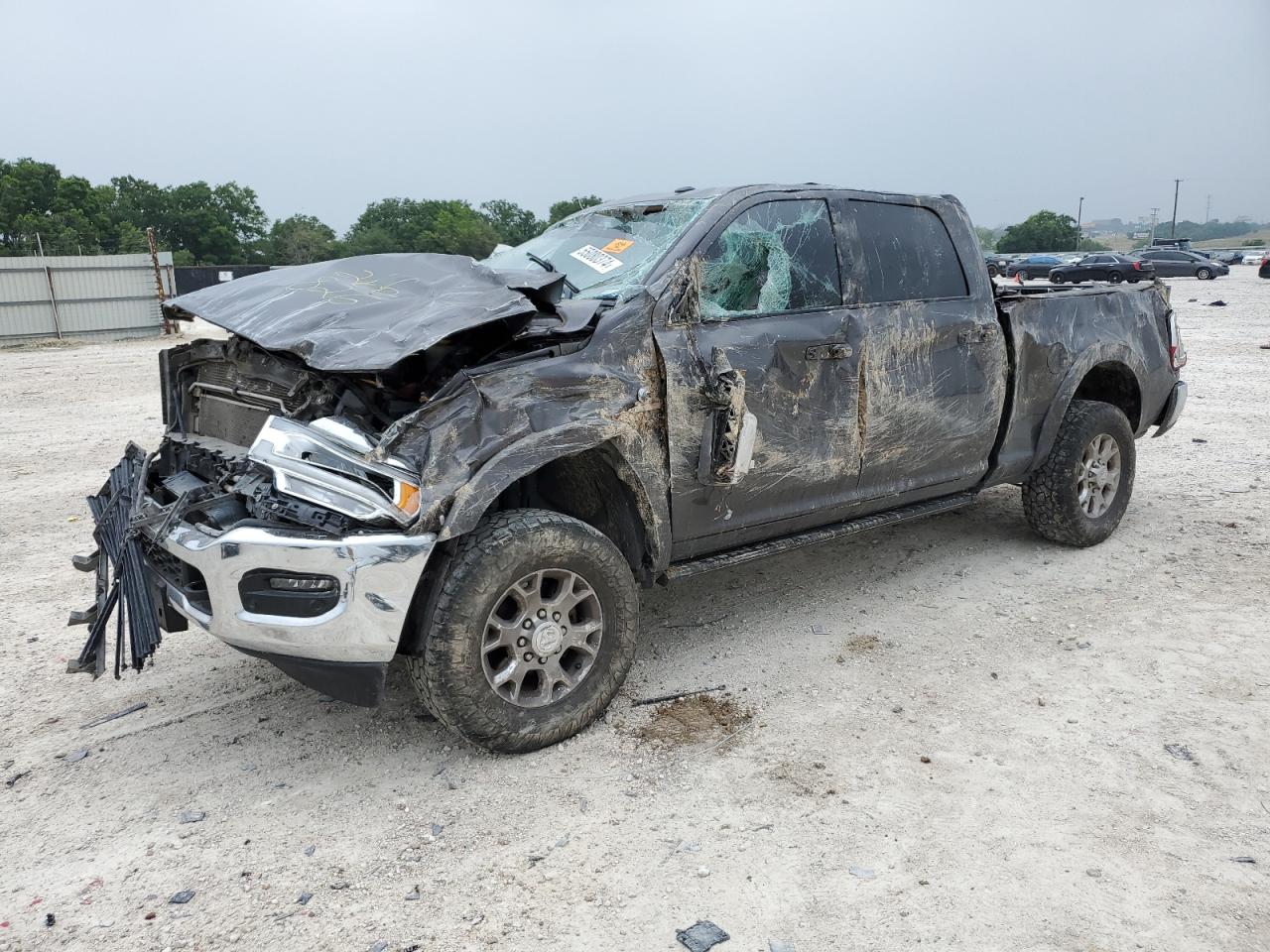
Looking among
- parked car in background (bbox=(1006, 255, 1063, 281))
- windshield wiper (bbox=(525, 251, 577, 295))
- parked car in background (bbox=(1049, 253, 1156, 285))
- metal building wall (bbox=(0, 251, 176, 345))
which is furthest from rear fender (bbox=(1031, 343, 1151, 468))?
parked car in background (bbox=(1006, 255, 1063, 281))

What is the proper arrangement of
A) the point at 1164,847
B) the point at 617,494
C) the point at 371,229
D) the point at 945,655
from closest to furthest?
the point at 1164,847
the point at 617,494
the point at 945,655
the point at 371,229

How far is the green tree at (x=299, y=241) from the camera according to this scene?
51.5m

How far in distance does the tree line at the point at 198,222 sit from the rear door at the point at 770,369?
42.3 meters

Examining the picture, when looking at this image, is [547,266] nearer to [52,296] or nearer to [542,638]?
[542,638]

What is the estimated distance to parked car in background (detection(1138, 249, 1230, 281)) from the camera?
120ft

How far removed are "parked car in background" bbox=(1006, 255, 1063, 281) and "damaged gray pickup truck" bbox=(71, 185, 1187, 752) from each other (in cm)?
3623

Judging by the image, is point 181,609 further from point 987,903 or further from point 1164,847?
point 1164,847

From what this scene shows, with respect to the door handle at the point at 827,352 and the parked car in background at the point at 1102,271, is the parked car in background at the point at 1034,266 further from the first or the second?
the door handle at the point at 827,352

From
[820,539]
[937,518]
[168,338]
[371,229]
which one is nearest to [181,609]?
[820,539]

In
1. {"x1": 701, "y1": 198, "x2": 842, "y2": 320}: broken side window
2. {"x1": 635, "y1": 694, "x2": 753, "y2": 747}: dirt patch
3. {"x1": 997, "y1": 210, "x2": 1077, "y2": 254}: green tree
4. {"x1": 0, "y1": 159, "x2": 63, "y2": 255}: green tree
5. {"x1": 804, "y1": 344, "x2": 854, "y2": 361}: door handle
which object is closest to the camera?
{"x1": 635, "y1": 694, "x2": 753, "y2": 747}: dirt patch

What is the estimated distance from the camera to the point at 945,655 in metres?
4.16

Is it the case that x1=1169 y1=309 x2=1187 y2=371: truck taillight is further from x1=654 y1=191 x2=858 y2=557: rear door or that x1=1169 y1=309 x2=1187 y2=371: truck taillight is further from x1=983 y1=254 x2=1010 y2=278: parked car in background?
x1=654 y1=191 x2=858 y2=557: rear door

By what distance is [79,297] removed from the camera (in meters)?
22.2

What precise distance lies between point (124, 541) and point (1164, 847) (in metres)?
3.52
